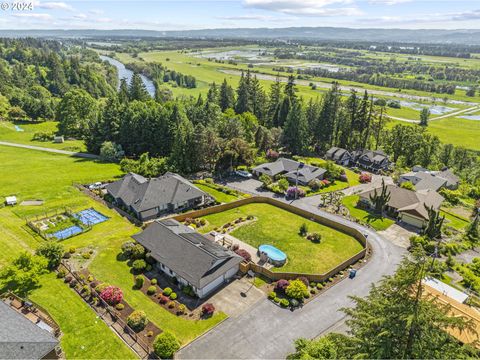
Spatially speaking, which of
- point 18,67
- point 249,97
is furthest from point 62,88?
point 249,97

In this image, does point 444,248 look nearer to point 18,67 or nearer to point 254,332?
point 254,332

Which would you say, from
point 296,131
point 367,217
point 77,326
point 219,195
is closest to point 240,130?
point 296,131

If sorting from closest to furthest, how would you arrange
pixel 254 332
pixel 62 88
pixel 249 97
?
pixel 254 332 < pixel 249 97 < pixel 62 88

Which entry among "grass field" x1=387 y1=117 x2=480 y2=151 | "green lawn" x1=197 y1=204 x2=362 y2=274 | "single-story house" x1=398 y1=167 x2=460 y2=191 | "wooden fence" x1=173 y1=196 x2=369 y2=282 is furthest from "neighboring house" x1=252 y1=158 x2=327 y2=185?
"grass field" x1=387 y1=117 x2=480 y2=151

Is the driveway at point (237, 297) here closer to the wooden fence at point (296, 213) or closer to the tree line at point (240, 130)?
the wooden fence at point (296, 213)

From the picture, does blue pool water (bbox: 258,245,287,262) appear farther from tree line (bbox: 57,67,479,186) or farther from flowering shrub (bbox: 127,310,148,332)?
tree line (bbox: 57,67,479,186)
